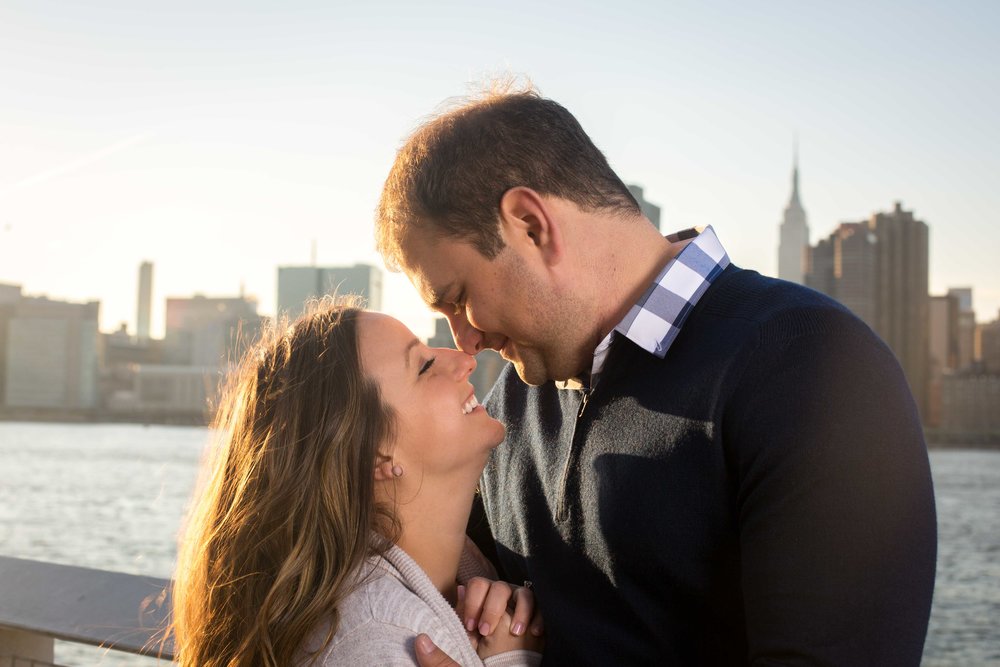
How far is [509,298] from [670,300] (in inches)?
12.6

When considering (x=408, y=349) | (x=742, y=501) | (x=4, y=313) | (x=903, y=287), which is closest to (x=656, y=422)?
(x=742, y=501)

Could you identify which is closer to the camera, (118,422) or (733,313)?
(733,313)

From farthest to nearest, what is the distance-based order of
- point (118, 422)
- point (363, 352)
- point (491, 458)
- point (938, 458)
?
point (118, 422) < point (938, 458) < point (491, 458) < point (363, 352)

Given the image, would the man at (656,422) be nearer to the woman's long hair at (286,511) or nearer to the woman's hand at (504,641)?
the woman's hand at (504,641)

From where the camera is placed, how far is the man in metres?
1.30

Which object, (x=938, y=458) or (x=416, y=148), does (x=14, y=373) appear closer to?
(x=938, y=458)

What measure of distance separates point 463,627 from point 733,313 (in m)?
0.74

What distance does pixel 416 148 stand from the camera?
1820mm

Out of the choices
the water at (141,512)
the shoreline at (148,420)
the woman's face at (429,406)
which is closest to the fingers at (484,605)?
the woman's face at (429,406)

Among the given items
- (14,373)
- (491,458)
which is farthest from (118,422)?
(491,458)

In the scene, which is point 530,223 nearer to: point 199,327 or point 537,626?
point 537,626

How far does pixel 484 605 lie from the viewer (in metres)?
1.77

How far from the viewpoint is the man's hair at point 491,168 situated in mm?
1730

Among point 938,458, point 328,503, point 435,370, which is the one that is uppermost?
point 435,370
